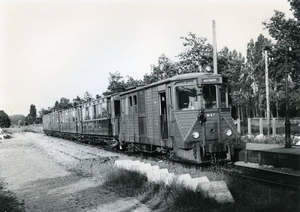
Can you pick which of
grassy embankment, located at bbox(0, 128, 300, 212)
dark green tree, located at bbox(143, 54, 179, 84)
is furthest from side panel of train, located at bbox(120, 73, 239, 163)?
dark green tree, located at bbox(143, 54, 179, 84)

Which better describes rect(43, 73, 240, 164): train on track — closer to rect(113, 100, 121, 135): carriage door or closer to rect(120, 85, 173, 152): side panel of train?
rect(120, 85, 173, 152): side panel of train

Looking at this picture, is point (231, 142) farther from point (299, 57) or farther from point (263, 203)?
point (299, 57)

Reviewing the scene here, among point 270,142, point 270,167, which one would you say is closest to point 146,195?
point 270,167

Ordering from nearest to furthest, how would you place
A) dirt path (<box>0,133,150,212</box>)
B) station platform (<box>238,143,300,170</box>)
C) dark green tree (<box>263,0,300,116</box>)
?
dirt path (<box>0,133,150,212</box>) < station platform (<box>238,143,300,170</box>) < dark green tree (<box>263,0,300,116</box>)

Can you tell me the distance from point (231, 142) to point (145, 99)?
386 cm

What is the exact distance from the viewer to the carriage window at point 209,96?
424 inches

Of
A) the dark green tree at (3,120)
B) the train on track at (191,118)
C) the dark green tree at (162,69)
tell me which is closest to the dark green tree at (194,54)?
the dark green tree at (162,69)

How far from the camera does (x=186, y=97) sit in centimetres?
1079

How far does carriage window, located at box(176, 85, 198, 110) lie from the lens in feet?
35.1

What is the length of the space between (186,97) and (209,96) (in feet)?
2.47

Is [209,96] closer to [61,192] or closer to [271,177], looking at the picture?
[271,177]

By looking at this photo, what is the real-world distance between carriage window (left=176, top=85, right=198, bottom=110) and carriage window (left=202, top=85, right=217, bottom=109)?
12.9 inches

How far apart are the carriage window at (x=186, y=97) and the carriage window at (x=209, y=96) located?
1.07 feet

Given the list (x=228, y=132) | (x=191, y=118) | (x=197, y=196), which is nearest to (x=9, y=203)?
(x=197, y=196)
